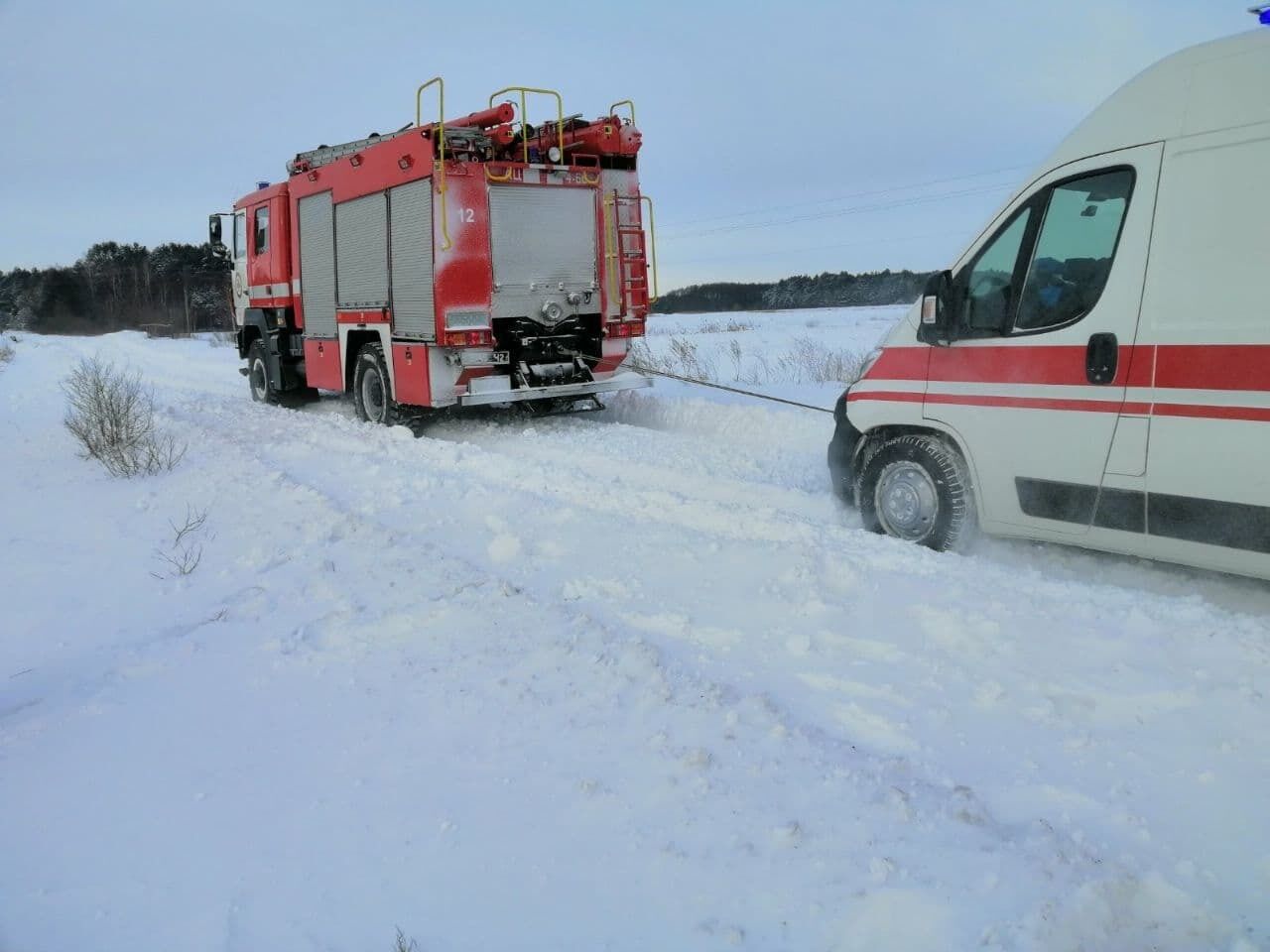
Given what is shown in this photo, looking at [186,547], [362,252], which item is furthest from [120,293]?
[186,547]

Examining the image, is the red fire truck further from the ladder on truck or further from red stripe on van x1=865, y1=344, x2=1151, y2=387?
red stripe on van x1=865, y1=344, x2=1151, y2=387

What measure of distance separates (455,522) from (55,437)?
7.00 m

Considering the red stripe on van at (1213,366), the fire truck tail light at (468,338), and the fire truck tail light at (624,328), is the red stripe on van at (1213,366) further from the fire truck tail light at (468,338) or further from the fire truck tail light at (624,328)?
the fire truck tail light at (624,328)

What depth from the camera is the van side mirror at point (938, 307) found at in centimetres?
497

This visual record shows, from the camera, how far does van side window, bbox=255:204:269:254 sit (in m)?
13.5

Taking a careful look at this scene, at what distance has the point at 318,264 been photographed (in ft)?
39.4

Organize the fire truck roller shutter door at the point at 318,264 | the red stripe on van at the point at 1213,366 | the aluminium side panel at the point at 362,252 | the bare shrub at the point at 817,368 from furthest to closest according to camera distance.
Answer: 1. the bare shrub at the point at 817,368
2. the fire truck roller shutter door at the point at 318,264
3. the aluminium side panel at the point at 362,252
4. the red stripe on van at the point at 1213,366

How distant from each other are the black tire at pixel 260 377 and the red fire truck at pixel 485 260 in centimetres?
278

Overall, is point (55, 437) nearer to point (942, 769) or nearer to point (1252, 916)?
point (942, 769)

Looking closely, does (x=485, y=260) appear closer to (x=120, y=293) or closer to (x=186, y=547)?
(x=186, y=547)

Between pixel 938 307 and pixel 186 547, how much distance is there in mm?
4721

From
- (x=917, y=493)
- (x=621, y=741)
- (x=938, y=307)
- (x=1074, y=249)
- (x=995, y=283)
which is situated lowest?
(x=621, y=741)

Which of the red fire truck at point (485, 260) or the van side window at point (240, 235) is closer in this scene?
the red fire truck at point (485, 260)

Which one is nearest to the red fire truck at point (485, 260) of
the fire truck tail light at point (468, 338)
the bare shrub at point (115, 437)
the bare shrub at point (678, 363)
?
the fire truck tail light at point (468, 338)
